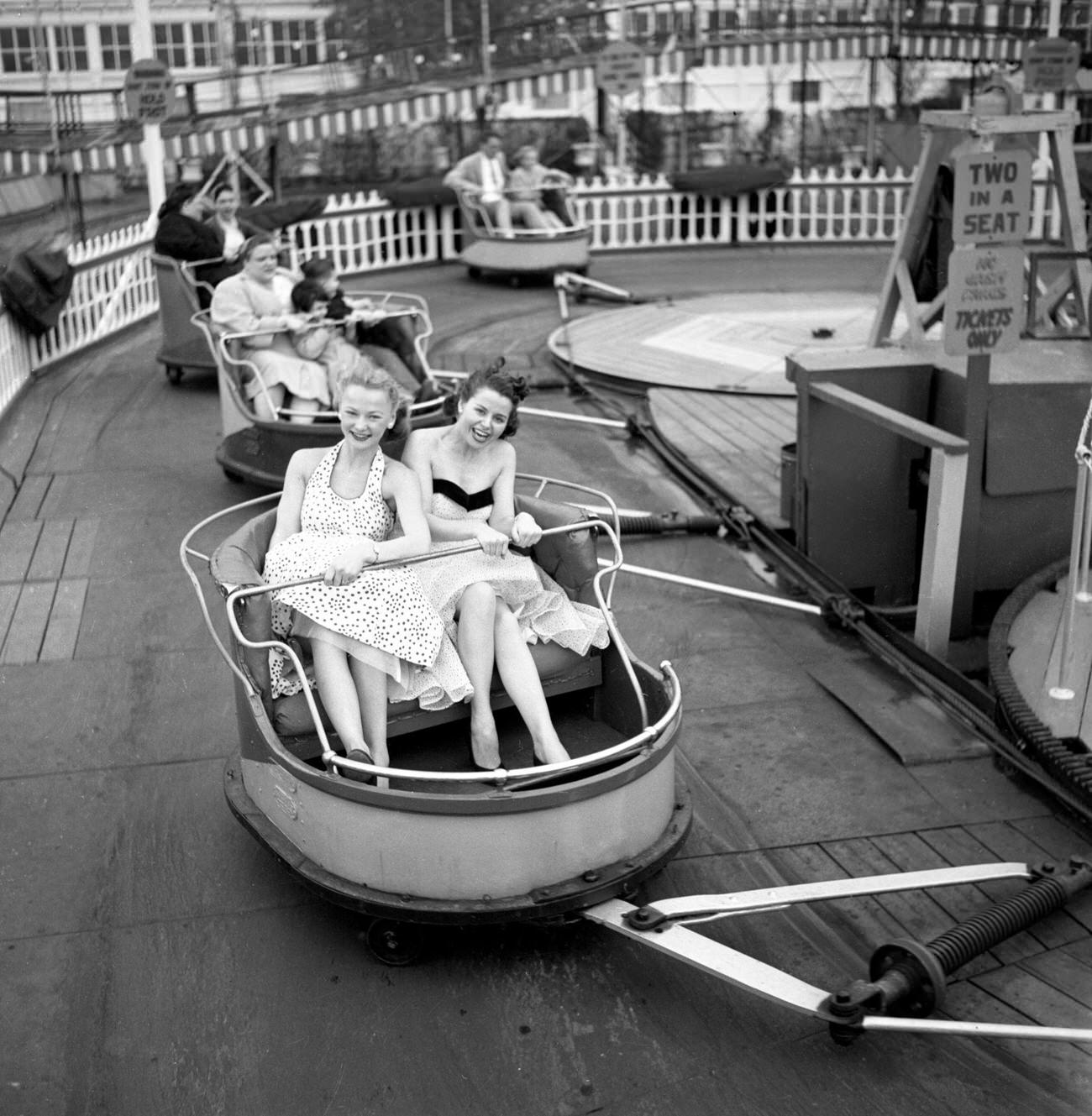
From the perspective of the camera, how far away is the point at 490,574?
450cm

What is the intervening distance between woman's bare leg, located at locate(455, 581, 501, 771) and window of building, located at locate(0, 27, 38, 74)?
23.3m

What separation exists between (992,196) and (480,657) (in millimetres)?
2748

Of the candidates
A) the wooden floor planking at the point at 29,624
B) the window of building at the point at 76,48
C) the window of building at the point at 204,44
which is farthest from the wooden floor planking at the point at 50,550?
the window of building at the point at 76,48

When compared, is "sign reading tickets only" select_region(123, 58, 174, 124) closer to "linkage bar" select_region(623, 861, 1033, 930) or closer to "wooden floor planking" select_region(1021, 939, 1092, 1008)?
"linkage bar" select_region(623, 861, 1033, 930)

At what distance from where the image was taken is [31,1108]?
137 inches

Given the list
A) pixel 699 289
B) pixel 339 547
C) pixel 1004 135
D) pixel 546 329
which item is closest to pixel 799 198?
pixel 699 289

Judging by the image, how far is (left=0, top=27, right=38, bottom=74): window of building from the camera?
994 inches

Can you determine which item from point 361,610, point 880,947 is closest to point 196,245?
point 361,610

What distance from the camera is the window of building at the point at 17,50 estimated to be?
25.2m

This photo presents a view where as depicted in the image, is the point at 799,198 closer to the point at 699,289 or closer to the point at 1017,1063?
the point at 699,289

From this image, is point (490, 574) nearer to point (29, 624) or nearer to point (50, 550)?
point (29, 624)

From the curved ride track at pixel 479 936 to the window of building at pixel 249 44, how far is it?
1842cm

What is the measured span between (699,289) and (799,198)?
376 centimetres

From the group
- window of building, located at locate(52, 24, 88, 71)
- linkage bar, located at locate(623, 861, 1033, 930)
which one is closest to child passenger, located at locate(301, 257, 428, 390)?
linkage bar, located at locate(623, 861, 1033, 930)
